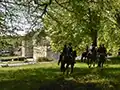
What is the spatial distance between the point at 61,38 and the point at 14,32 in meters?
6.84

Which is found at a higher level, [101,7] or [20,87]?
[101,7]

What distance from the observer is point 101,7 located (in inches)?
1029

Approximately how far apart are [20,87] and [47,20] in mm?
6106

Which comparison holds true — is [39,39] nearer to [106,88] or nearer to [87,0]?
[87,0]

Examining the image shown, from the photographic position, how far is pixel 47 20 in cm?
2628

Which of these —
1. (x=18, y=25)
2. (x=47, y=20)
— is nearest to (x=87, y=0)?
(x=47, y=20)

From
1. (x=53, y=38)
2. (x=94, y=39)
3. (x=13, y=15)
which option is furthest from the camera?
(x=94, y=39)

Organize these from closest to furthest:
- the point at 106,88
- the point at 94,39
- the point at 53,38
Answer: the point at 106,88, the point at 53,38, the point at 94,39

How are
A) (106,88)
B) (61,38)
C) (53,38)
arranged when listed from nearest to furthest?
(106,88)
(53,38)
(61,38)

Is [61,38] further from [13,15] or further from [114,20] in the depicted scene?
[114,20]

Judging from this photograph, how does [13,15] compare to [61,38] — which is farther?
[61,38]

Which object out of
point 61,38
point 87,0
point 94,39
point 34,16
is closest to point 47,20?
point 34,16

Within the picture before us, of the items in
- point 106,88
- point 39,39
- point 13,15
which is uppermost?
point 13,15

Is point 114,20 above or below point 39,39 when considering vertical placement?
above
